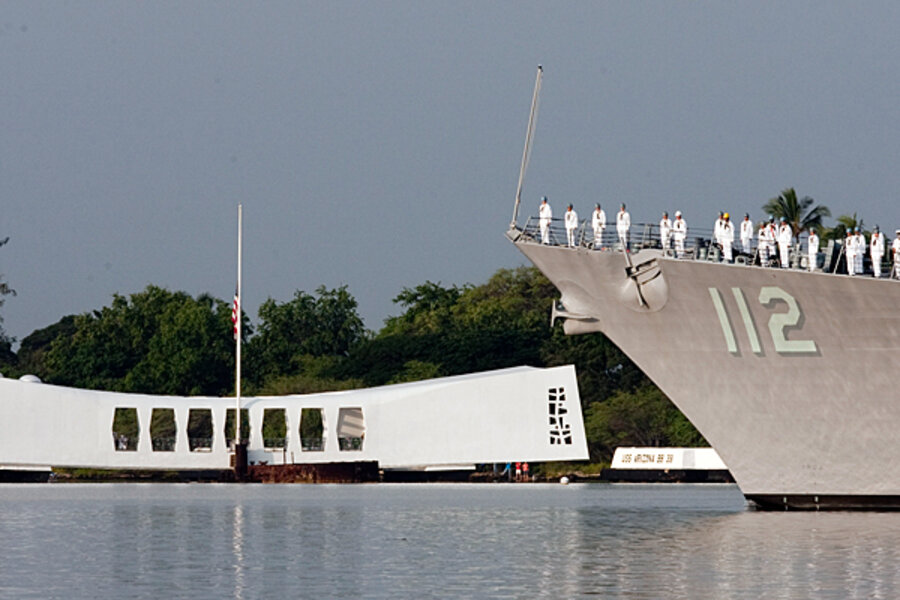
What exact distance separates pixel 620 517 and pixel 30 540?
47.5 ft

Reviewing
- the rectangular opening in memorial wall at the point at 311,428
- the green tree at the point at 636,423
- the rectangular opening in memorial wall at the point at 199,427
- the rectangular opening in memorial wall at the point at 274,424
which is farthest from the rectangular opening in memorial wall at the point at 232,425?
the green tree at the point at 636,423

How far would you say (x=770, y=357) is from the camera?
3428 cm

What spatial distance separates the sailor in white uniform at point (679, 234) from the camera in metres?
34.8

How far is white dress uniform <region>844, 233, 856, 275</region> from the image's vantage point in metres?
33.2

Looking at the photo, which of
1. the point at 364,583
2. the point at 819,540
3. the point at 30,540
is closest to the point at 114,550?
the point at 30,540

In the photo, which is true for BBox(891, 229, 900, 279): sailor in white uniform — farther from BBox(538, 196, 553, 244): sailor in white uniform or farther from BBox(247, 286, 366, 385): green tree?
BBox(247, 286, 366, 385): green tree

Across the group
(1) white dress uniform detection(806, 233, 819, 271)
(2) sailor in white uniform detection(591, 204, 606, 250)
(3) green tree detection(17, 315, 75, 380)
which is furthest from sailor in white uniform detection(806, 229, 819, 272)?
(3) green tree detection(17, 315, 75, 380)

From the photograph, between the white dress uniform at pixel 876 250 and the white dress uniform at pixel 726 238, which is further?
the white dress uniform at pixel 726 238

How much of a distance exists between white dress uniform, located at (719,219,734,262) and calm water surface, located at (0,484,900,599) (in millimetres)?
5847

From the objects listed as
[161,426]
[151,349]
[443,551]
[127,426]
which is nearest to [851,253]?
[443,551]

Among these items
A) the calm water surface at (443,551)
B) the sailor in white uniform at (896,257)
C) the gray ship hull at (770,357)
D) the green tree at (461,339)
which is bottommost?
the calm water surface at (443,551)

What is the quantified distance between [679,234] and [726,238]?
104 cm

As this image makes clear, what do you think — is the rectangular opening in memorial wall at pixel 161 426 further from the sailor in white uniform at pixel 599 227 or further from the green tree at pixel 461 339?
the sailor in white uniform at pixel 599 227

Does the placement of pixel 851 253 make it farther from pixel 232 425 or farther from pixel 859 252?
pixel 232 425
